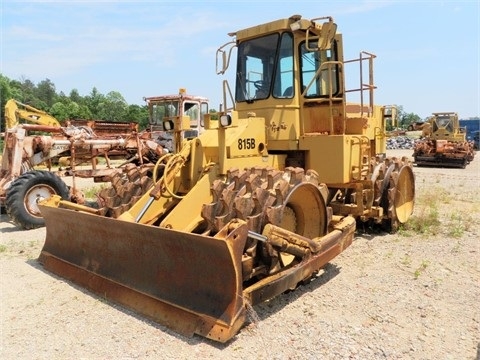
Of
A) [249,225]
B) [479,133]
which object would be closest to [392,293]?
[249,225]

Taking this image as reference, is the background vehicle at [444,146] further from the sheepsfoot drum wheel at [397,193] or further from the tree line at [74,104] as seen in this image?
the tree line at [74,104]

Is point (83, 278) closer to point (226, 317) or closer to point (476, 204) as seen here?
point (226, 317)

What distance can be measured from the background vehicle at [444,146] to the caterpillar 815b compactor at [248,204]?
15.1 m

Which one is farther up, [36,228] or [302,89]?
[302,89]

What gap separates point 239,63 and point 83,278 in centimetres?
356

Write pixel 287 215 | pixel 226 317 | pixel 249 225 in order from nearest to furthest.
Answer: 1. pixel 226 317
2. pixel 249 225
3. pixel 287 215

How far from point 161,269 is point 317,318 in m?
1.53

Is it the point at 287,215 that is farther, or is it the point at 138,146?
the point at 138,146

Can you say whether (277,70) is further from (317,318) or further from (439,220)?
(439,220)

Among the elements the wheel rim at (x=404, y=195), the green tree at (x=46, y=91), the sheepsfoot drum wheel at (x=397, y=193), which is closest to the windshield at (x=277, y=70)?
the sheepsfoot drum wheel at (x=397, y=193)

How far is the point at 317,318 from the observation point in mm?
3977

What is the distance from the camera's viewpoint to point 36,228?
25.9 feet

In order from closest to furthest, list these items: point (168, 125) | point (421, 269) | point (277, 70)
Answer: point (421, 269) → point (168, 125) → point (277, 70)

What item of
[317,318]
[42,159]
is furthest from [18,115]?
[317,318]
